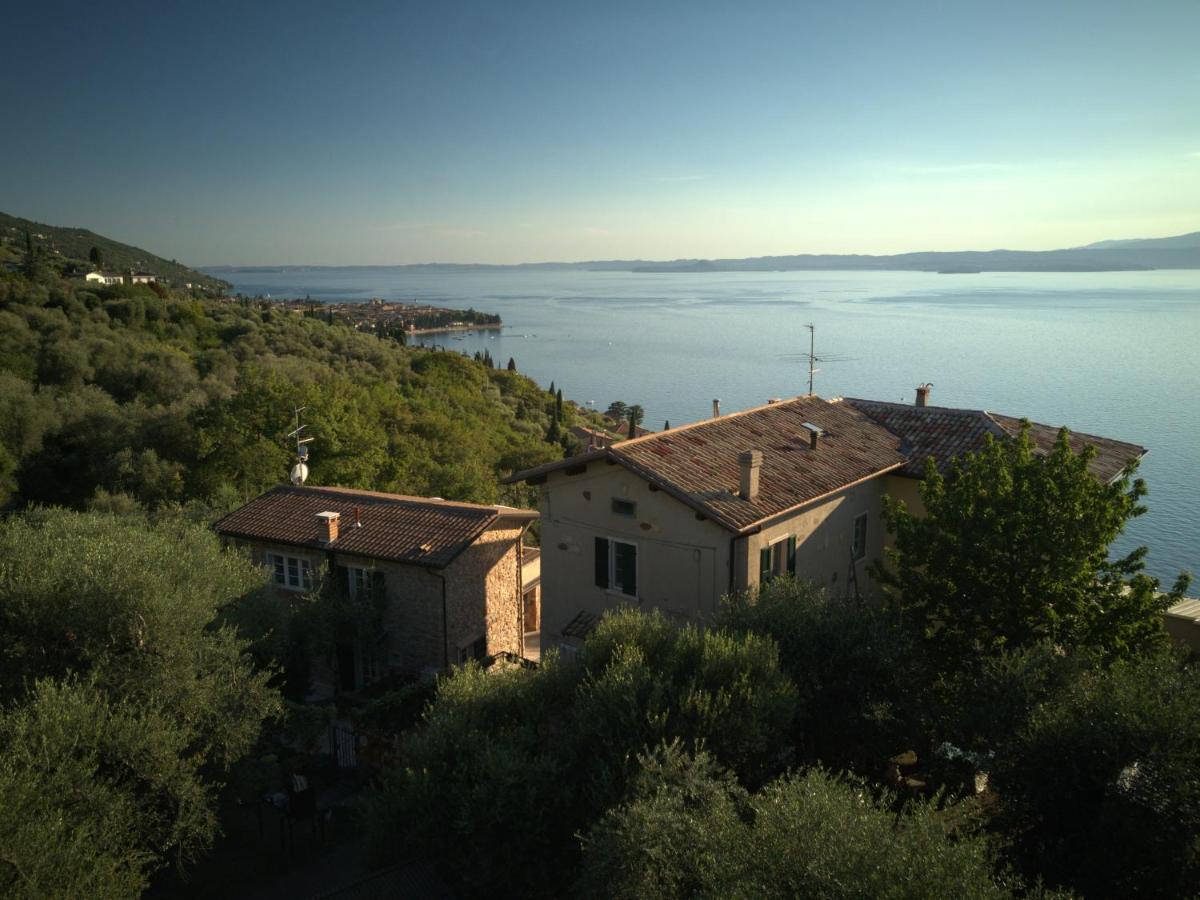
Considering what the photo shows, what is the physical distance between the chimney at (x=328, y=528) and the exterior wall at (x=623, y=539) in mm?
5051

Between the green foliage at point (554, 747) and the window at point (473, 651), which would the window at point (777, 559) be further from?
the window at point (473, 651)

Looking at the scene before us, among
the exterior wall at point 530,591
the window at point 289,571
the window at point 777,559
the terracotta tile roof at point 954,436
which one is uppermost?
the terracotta tile roof at point 954,436

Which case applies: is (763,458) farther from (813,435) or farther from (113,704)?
(113,704)

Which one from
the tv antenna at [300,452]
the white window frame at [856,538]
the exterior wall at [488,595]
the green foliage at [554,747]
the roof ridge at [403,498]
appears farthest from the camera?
the tv antenna at [300,452]

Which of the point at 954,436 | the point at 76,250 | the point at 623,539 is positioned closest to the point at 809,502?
the point at 623,539

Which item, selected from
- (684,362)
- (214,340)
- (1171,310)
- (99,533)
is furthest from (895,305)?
(99,533)

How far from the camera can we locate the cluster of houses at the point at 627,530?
50.0 ft

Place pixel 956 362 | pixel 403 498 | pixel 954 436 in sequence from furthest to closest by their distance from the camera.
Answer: pixel 956 362
pixel 403 498
pixel 954 436

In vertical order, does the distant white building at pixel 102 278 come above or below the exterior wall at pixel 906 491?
above

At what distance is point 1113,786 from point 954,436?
466 inches

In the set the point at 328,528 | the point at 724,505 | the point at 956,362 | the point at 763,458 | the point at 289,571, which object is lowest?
the point at 956,362

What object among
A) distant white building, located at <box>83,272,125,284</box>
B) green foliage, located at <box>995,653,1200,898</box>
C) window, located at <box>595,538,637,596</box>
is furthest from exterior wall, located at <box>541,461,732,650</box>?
distant white building, located at <box>83,272,125,284</box>

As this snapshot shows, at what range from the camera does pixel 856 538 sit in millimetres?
18203

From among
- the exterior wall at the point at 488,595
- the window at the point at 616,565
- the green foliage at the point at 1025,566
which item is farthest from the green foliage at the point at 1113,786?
the exterior wall at the point at 488,595
